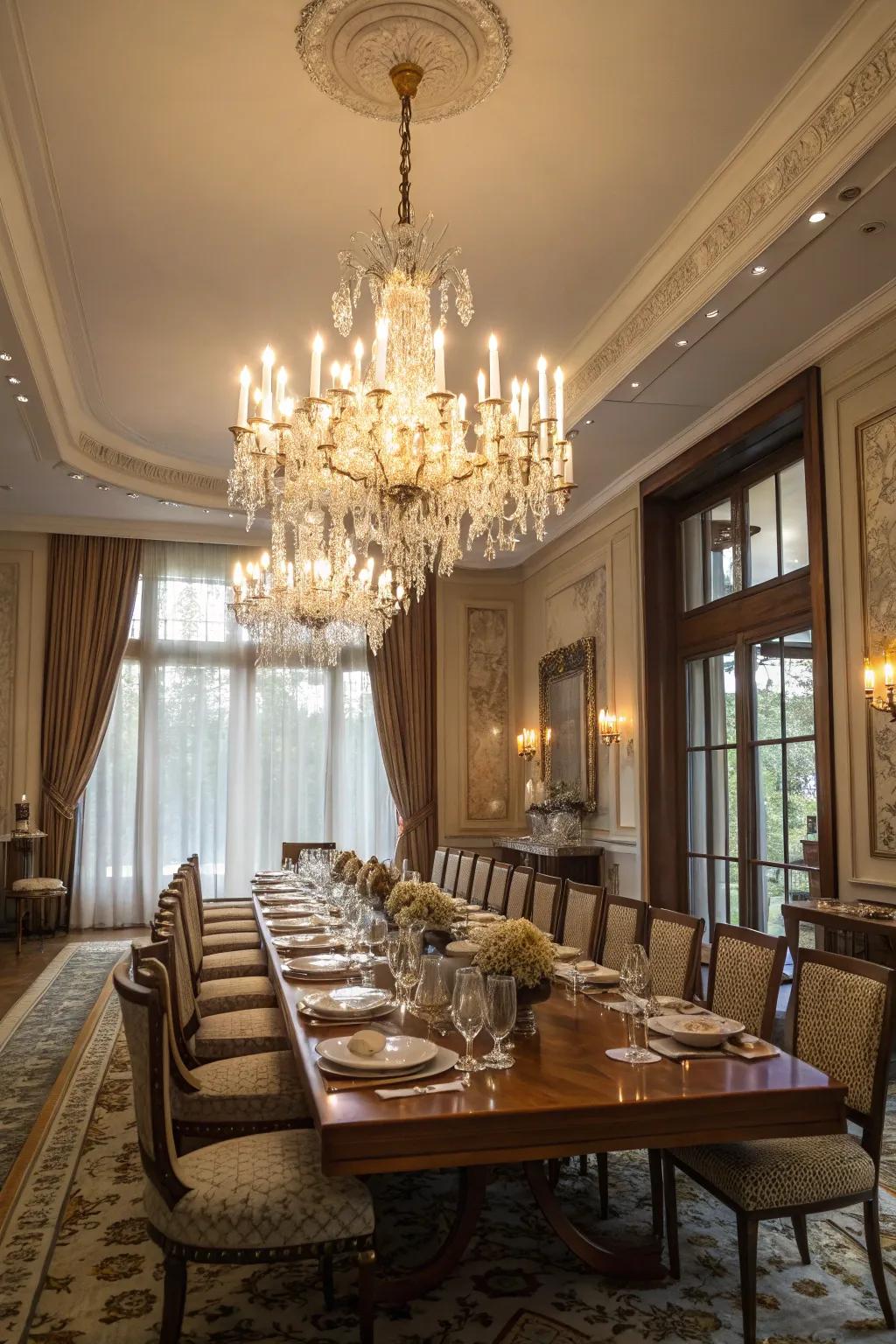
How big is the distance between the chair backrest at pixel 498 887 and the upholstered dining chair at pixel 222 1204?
11.2 ft

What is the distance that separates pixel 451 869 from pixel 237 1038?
3937mm

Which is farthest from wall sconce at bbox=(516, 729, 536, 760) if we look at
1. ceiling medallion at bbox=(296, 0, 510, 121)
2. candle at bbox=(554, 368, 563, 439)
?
ceiling medallion at bbox=(296, 0, 510, 121)

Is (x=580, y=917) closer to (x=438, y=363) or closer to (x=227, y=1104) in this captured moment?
(x=227, y=1104)

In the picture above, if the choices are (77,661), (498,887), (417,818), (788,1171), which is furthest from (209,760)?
(788,1171)

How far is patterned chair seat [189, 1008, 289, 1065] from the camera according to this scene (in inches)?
139

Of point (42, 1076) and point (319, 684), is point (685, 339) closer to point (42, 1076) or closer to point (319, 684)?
point (42, 1076)

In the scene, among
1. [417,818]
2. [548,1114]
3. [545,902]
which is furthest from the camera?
[417,818]

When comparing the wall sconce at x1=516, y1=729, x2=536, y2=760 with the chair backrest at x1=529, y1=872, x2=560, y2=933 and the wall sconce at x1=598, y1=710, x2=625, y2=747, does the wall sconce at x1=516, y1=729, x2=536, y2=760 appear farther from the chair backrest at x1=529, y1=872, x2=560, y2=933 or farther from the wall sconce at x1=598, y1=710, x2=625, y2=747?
the chair backrest at x1=529, y1=872, x2=560, y2=933

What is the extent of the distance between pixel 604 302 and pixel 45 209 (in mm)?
2821

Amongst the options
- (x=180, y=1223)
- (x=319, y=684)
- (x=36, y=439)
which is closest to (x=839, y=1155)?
(x=180, y=1223)

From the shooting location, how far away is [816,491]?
5.38 metres

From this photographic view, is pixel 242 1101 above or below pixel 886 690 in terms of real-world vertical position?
below

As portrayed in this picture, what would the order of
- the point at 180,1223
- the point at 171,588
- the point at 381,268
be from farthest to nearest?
the point at 171,588
the point at 381,268
the point at 180,1223

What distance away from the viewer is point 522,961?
264cm
